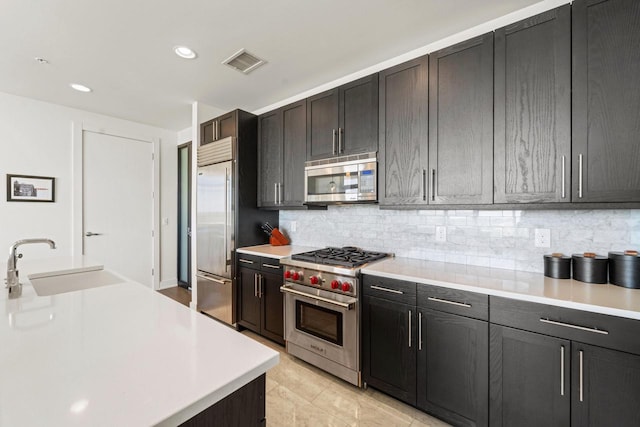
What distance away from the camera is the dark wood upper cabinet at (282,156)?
114 inches

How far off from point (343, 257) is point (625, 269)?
1.67 m

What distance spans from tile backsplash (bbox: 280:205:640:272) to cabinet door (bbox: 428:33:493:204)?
35 centimetres

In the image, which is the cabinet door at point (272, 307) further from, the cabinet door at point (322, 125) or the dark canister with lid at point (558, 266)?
the dark canister with lid at point (558, 266)

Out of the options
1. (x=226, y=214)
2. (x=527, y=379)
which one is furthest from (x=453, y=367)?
(x=226, y=214)

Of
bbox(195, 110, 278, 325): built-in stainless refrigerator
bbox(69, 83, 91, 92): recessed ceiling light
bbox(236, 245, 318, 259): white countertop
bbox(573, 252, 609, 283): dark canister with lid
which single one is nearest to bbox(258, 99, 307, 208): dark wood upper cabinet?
bbox(195, 110, 278, 325): built-in stainless refrigerator

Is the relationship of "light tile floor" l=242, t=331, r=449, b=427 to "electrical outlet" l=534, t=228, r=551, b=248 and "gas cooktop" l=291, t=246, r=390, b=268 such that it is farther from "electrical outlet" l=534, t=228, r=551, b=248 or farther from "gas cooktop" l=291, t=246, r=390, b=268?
"electrical outlet" l=534, t=228, r=551, b=248

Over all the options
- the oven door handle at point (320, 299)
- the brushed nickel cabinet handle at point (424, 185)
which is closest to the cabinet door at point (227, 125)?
the oven door handle at point (320, 299)

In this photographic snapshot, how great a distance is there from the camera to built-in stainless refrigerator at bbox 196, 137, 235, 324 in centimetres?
308

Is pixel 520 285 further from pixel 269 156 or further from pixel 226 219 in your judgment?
pixel 226 219

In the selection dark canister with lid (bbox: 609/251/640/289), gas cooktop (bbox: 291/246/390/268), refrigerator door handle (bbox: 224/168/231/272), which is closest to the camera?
dark canister with lid (bbox: 609/251/640/289)

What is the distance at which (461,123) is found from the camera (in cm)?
193

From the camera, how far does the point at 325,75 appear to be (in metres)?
2.74

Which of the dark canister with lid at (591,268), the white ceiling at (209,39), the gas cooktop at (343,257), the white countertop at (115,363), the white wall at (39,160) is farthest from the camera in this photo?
the white wall at (39,160)

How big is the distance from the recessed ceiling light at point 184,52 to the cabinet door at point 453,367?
105 inches
